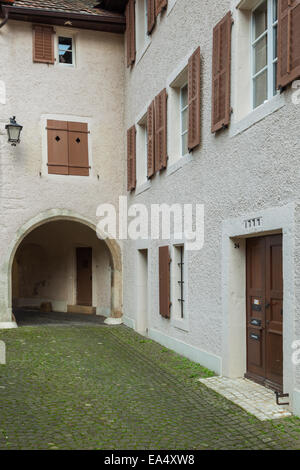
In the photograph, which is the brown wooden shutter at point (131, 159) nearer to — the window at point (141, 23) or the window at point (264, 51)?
the window at point (141, 23)

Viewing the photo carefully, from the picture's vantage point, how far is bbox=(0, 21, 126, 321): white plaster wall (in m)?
11.3

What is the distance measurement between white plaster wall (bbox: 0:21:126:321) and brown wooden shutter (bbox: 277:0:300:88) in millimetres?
7534

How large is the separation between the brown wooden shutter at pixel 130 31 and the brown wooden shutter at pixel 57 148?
2.27 m

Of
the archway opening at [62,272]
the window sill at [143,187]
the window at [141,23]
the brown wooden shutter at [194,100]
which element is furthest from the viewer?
the archway opening at [62,272]

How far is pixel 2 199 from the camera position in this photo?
1120 centimetres

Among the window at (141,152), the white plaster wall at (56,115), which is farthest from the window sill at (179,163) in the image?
the white plaster wall at (56,115)

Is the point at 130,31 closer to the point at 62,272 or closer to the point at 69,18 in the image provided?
the point at 69,18

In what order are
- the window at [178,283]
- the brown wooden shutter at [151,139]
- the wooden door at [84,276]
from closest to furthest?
1. the window at [178,283]
2. the brown wooden shutter at [151,139]
3. the wooden door at [84,276]

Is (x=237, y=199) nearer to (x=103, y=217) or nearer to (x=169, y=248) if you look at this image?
(x=169, y=248)

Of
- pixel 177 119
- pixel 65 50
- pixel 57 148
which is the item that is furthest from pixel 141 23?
pixel 177 119

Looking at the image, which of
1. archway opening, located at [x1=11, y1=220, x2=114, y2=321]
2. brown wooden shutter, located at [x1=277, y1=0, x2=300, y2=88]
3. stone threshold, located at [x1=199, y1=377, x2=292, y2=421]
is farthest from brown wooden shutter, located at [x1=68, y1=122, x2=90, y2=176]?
brown wooden shutter, located at [x1=277, y1=0, x2=300, y2=88]

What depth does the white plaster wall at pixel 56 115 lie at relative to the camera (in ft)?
37.2

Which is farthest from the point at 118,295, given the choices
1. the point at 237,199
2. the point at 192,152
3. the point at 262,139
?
the point at 262,139

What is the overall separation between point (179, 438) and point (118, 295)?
788cm
